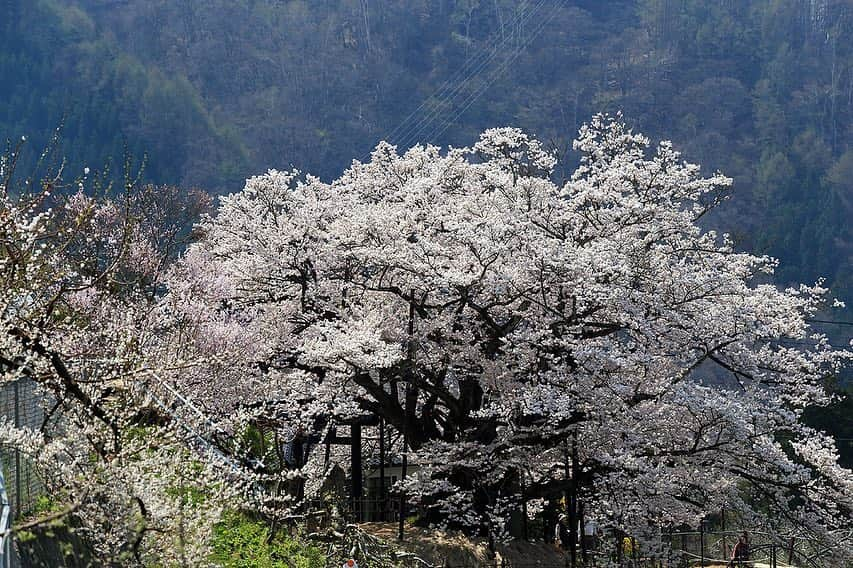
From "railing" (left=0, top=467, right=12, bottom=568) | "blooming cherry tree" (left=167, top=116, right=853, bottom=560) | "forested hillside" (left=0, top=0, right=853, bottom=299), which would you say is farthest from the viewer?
"forested hillside" (left=0, top=0, right=853, bottom=299)

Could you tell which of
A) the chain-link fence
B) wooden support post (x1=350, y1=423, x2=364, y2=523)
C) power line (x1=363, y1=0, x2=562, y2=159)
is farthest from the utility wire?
the chain-link fence

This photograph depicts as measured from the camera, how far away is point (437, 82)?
3078 inches

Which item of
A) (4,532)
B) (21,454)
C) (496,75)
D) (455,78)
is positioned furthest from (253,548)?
(455,78)

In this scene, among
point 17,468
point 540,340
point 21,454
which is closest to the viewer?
point 17,468

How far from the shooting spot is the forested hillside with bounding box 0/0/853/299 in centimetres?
6662

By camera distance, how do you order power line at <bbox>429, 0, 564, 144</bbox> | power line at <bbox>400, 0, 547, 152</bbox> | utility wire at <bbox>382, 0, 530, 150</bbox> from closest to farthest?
power line at <bbox>429, 0, 564, 144</bbox> → power line at <bbox>400, 0, 547, 152</bbox> → utility wire at <bbox>382, 0, 530, 150</bbox>

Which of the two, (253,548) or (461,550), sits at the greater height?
(253,548)

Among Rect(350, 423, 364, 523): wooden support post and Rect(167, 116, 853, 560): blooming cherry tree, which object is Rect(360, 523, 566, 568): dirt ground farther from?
Rect(350, 423, 364, 523): wooden support post

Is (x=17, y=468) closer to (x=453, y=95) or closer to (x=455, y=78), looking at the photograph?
(x=453, y=95)

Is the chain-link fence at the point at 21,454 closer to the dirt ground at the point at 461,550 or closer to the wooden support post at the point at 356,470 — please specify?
the dirt ground at the point at 461,550

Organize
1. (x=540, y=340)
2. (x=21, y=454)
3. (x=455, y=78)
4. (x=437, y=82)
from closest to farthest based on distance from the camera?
(x=21, y=454) → (x=540, y=340) → (x=437, y=82) → (x=455, y=78)

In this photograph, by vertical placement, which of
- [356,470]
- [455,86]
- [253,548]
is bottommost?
[253,548]

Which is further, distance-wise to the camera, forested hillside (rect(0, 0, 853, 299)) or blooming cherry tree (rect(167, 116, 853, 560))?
forested hillside (rect(0, 0, 853, 299))

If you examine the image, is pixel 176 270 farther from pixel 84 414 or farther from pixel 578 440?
pixel 84 414
